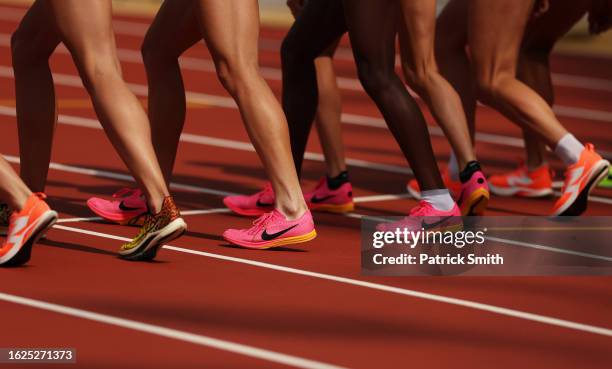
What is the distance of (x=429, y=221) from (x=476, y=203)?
78 cm

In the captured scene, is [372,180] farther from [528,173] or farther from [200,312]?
[200,312]

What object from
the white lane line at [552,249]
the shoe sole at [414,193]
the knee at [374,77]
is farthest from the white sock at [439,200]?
the shoe sole at [414,193]

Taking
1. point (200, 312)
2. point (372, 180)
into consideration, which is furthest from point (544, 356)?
point (372, 180)

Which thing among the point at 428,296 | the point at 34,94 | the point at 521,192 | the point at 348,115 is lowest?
the point at 428,296

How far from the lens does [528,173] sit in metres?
10.3

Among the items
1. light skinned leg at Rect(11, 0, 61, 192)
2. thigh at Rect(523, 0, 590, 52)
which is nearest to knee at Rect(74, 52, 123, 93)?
light skinned leg at Rect(11, 0, 61, 192)

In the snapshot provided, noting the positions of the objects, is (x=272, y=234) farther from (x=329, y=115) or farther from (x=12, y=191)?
(x=329, y=115)

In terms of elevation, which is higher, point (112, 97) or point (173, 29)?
point (173, 29)

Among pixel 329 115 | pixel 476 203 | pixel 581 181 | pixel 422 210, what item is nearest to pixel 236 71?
pixel 422 210

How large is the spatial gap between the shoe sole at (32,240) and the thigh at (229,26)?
1.16 metres

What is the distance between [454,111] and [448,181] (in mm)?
1298

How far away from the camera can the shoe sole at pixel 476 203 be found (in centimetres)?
869

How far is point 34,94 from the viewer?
7988mm

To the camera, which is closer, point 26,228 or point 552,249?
point 26,228
